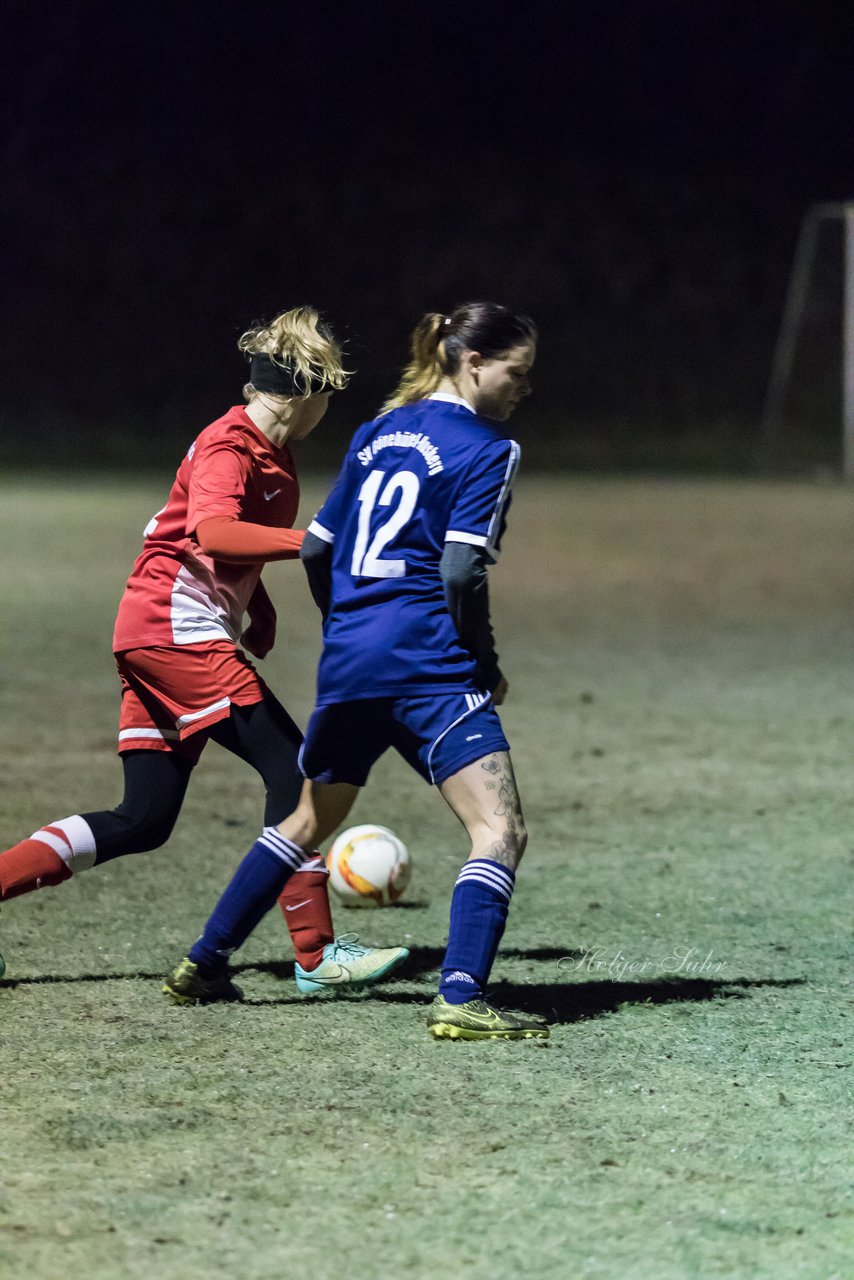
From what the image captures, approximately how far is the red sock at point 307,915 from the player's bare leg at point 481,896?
491mm

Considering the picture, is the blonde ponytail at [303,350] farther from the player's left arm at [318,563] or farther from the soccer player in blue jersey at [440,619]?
the player's left arm at [318,563]

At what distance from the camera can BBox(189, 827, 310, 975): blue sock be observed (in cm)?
406

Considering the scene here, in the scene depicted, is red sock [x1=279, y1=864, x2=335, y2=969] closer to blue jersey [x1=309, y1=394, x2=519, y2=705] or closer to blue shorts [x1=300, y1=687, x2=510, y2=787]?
blue shorts [x1=300, y1=687, x2=510, y2=787]

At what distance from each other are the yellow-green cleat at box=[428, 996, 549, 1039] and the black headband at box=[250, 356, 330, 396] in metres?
1.42

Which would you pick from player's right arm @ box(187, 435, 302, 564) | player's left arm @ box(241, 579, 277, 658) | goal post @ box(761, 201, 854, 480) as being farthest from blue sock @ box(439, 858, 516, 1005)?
goal post @ box(761, 201, 854, 480)

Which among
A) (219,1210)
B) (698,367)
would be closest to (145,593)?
(219,1210)

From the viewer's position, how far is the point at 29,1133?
129 inches

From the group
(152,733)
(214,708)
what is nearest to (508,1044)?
(214,708)

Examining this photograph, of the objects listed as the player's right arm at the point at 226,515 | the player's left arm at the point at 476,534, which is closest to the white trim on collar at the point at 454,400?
the player's left arm at the point at 476,534

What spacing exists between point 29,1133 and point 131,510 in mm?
15667

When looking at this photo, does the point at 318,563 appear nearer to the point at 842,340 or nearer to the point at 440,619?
the point at 440,619

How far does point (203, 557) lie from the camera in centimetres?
430

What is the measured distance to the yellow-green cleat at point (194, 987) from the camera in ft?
13.6

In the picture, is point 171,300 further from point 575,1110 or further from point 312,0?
point 575,1110
